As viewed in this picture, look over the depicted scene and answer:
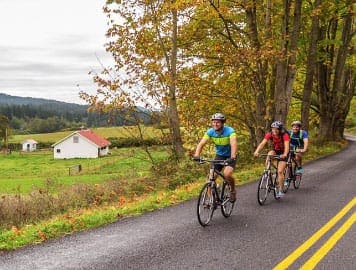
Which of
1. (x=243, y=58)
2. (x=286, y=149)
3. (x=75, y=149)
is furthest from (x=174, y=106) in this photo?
(x=75, y=149)

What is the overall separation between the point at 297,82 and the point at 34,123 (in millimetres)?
139735

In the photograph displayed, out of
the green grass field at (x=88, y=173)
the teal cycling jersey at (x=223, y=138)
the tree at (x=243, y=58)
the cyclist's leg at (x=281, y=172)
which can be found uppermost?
the tree at (x=243, y=58)

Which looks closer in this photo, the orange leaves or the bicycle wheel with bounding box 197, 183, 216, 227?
the orange leaves

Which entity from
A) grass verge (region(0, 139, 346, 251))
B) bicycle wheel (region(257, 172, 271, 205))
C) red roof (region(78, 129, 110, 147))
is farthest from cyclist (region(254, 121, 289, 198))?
red roof (region(78, 129, 110, 147))

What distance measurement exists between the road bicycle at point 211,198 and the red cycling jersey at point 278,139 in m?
2.48

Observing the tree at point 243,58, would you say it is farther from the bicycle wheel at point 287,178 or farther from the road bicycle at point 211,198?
the road bicycle at point 211,198

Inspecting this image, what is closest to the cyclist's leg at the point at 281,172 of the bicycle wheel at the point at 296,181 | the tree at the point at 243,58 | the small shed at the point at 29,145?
the bicycle wheel at the point at 296,181

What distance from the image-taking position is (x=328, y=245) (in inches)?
296

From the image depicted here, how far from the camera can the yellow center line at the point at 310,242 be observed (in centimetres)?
659

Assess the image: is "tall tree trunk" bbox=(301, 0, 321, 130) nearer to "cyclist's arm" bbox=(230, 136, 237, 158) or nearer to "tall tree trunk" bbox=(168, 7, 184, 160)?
"tall tree trunk" bbox=(168, 7, 184, 160)

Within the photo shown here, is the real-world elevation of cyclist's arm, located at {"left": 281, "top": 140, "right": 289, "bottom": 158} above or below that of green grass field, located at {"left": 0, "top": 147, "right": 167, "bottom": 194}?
above

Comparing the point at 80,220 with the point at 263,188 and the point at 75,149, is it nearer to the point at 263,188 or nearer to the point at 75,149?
the point at 263,188

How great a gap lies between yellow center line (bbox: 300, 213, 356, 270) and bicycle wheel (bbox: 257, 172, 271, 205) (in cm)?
208

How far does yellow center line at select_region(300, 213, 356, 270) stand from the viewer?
656 centimetres
